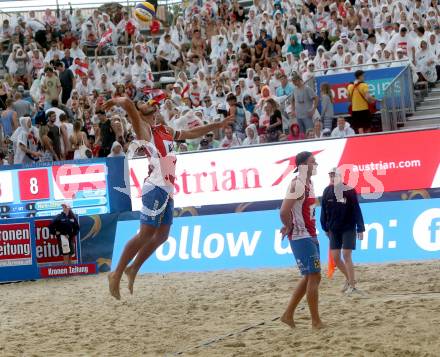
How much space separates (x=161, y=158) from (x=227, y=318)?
7.36ft

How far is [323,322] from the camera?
411 inches

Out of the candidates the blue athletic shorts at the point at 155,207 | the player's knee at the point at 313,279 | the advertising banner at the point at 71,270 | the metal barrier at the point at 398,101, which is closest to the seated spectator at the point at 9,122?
the advertising banner at the point at 71,270

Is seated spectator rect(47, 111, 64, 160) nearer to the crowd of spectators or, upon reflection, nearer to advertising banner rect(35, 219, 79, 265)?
the crowd of spectators

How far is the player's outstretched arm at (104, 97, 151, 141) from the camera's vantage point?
10.0 metres

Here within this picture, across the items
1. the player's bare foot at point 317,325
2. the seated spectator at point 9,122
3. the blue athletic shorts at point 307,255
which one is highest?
the seated spectator at point 9,122

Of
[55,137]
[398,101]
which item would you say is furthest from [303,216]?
[55,137]

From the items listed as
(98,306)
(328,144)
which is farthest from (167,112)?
(98,306)

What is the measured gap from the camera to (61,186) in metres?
18.1

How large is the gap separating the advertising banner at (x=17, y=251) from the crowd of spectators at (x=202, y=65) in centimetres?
268

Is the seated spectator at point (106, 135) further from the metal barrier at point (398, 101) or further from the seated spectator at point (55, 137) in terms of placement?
the metal barrier at point (398, 101)

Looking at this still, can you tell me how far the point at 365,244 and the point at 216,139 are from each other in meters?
5.15

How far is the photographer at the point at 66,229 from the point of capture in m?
17.9

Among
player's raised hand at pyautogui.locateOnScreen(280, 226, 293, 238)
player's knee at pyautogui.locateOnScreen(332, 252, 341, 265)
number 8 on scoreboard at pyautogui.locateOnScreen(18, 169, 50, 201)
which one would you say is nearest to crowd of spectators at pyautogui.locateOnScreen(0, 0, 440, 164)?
number 8 on scoreboard at pyautogui.locateOnScreen(18, 169, 50, 201)

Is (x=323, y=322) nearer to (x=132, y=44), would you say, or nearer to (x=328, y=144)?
(x=328, y=144)
